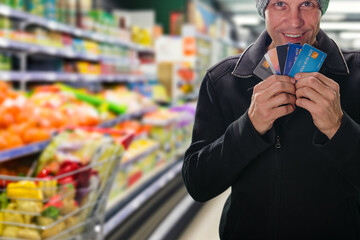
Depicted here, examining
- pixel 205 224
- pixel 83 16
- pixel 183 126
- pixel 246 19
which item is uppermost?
pixel 246 19

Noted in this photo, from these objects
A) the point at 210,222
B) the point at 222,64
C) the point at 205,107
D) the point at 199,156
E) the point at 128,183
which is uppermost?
the point at 222,64

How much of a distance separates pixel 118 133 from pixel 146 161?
1.41 metres

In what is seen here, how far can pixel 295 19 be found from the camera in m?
0.90

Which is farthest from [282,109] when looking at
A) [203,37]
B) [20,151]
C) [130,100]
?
[203,37]

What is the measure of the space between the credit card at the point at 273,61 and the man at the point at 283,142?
0.06 ft

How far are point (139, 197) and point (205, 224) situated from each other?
2.43 feet

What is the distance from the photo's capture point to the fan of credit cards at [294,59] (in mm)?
817

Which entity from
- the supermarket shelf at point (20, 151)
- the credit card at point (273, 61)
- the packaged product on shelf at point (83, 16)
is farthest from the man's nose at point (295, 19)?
the packaged product on shelf at point (83, 16)

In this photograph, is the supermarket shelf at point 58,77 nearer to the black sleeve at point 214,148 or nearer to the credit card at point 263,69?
the black sleeve at point 214,148

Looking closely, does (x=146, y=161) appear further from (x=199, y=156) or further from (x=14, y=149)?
(x=199, y=156)

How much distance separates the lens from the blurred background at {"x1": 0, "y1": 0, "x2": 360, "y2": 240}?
1609 millimetres

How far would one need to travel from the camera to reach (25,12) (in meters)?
3.31

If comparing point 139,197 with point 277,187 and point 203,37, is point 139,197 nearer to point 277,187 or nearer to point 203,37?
→ point 277,187

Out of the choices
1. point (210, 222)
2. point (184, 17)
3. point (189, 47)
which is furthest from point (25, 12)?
point (184, 17)
